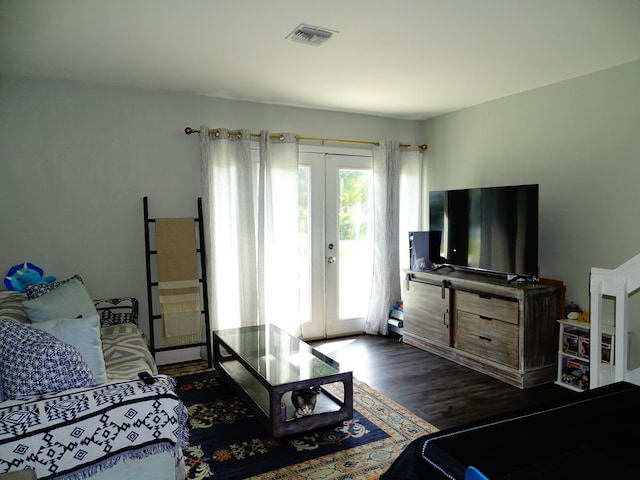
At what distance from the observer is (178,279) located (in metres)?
4.02

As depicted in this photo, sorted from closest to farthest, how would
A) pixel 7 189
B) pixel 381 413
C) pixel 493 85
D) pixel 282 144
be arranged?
pixel 381 413
pixel 7 189
pixel 493 85
pixel 282 144

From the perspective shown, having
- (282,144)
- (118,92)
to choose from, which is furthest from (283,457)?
(118,92)

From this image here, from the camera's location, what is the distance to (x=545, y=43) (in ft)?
9.41

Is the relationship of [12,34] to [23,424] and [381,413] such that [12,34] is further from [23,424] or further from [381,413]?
[381,413]

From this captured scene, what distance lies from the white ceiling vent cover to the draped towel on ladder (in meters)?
1.97

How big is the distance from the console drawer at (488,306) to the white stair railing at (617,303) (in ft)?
3.56

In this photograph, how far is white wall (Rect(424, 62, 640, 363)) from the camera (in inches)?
130

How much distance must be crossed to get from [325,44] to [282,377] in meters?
2.12

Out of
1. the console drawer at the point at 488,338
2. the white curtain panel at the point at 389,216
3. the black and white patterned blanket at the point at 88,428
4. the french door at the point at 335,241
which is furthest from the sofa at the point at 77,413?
the white curtain panel at the point at 389,216

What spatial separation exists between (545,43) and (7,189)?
4.08 metres

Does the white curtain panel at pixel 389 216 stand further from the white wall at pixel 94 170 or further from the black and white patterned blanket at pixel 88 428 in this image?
the black and white patterned blanket at pixel 88 428

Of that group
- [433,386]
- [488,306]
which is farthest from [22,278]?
[488,306]

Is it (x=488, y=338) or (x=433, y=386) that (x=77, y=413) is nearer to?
(x=433, y=386)

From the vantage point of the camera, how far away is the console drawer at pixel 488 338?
141 inches
